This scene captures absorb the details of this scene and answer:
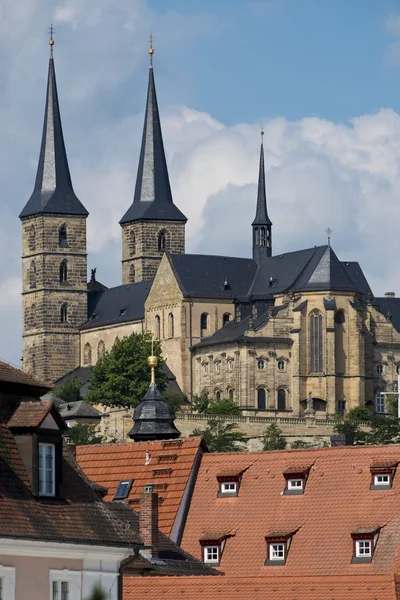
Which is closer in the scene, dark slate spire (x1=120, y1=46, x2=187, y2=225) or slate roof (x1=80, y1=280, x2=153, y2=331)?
slate roof (x1=80, y1=280, x2=153, y2=331)

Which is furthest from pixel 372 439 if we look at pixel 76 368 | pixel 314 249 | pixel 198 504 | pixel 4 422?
pixel 4 422

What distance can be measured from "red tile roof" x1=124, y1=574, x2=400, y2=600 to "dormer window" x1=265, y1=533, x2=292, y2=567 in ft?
26.3

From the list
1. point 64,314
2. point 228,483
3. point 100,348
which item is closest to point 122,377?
point 100,348

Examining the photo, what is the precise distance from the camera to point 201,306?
178m

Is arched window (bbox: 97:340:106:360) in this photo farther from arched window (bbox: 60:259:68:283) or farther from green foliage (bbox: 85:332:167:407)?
green foliage (bbox: 85:332:167:407)

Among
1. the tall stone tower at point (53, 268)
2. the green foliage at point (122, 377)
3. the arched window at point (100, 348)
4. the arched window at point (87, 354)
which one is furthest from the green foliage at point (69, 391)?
the tall stone tower at point (53, 268)

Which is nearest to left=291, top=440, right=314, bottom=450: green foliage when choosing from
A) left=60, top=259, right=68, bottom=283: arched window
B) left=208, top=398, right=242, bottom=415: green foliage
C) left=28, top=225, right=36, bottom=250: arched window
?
left=208, top=398, right=242, bottom=415: green foliage

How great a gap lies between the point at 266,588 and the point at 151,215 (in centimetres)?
15845

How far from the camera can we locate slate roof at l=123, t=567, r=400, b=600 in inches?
1422

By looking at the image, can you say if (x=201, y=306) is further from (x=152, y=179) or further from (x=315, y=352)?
(x=152, y=179)

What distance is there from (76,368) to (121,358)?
28.1m

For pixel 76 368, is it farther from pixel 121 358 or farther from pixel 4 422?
pixel 4 422

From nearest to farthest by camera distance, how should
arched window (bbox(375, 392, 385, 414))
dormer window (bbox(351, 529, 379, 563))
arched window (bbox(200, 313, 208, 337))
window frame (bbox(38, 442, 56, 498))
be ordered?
window frame (bbox(38, 442, 56, 498))
dormer window (bbox(351, 529, 379, 563))
arched window (bbox(375, 392, 385, 414))
arched window (bbox(200, 313, 208, 337))

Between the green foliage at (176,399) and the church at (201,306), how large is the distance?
3.89 m
